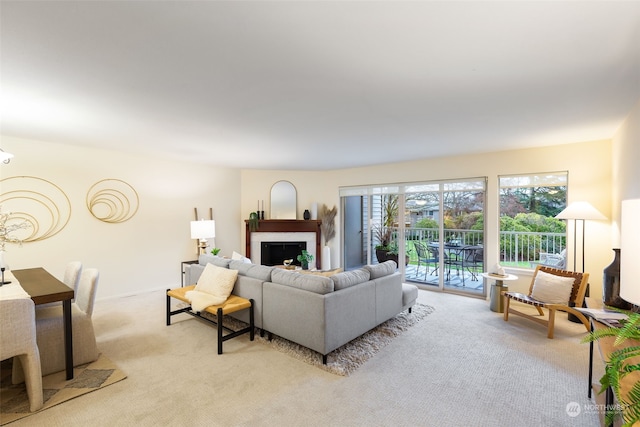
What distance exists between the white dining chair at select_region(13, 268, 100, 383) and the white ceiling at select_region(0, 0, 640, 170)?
1817 mm

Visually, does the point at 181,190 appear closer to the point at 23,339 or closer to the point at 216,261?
the point at 216,261

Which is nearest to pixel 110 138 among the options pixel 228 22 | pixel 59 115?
pixel 59 115

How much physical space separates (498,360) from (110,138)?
5198 mm

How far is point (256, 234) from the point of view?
634cm

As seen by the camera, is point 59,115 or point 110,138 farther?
point 110,138

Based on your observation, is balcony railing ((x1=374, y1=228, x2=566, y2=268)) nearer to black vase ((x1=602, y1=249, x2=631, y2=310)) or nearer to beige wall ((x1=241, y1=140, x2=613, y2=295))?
beige wall ((x1=241, y1=140, x2=613, y2=295))

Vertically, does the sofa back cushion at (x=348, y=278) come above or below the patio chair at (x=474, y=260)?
above

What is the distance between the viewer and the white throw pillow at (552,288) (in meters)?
3.37

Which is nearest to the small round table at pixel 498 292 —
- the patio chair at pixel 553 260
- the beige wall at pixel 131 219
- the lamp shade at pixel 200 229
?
the patio chair at pixel 553 260

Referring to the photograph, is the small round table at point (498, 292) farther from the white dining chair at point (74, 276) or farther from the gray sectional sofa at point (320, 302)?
the white dining chair at point (74, 276)

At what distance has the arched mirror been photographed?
650 cm

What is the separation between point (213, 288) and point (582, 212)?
4.60 m

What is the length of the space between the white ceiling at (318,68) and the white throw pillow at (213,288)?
173cm

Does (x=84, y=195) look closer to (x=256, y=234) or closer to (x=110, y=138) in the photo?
(x=110, y=138)
